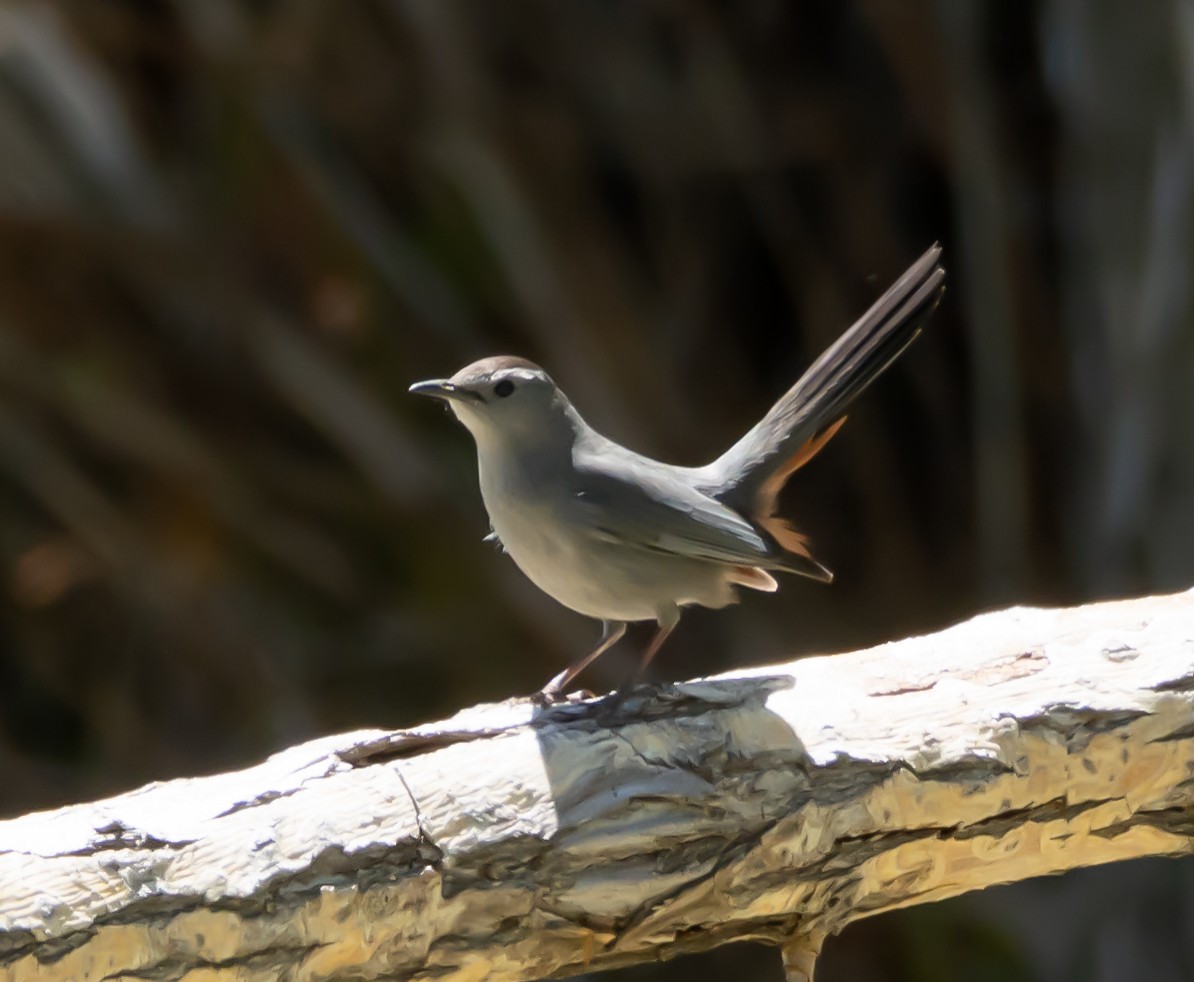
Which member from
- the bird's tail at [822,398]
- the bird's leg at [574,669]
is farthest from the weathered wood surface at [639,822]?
Result: the bird's tail at [822,398]

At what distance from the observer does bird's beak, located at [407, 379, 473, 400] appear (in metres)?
3.03

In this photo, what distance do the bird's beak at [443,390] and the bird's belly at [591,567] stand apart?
25cm

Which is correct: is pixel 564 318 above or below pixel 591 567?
above

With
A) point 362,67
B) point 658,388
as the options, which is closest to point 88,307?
point 362,67

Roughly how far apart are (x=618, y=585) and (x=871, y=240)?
399 centimetres

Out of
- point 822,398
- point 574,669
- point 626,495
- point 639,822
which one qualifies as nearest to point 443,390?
point 626,495

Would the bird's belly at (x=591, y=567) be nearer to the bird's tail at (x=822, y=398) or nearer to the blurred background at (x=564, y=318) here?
the bird's tail at (x=822, y=398)

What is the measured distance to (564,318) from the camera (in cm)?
608

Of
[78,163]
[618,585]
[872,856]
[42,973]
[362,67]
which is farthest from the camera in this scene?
[362,67]

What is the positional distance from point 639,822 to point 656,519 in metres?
0.73

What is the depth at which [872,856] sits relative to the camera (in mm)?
2637

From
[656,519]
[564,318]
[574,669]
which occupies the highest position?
[564,318]

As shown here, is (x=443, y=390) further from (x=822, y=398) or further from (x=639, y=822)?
(x=639, y=822)

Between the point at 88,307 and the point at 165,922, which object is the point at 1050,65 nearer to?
the point at 88,307
